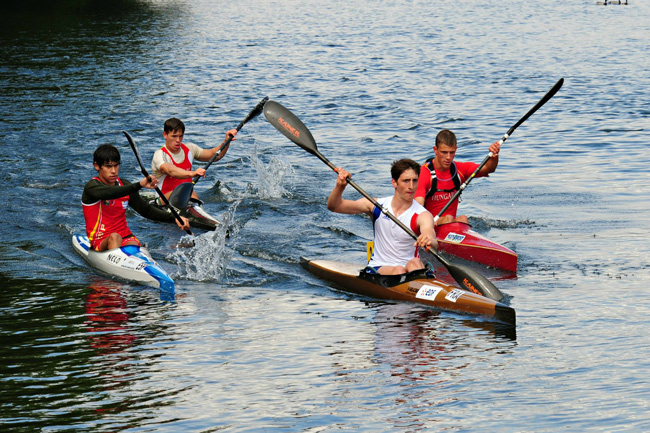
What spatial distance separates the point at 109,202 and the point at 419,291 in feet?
11.7

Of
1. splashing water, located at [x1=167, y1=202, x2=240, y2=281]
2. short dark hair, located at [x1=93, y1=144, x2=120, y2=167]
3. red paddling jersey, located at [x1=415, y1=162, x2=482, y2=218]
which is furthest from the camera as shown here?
red paddling jersey, located at [x1=415, y1=162, x2=482, y2=218]

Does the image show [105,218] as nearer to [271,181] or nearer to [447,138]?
[447,138]

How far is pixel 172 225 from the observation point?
12.3 metres

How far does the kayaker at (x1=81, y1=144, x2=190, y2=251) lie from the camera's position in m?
9.04

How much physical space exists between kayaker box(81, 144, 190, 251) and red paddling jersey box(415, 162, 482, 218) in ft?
9.55

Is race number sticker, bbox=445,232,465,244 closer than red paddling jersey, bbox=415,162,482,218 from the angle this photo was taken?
No

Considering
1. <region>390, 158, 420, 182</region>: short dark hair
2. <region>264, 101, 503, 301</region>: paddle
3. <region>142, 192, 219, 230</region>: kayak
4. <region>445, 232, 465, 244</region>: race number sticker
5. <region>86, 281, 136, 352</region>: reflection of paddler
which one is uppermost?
<region>390, 158, 420, 182</region>: short dark hair

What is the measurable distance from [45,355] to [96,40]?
3203 cm

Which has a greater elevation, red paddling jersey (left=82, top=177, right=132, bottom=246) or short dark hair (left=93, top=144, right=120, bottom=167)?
short dark hair (left=93, top=144, right=120, bottom=167)

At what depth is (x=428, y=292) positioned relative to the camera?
8.50 m

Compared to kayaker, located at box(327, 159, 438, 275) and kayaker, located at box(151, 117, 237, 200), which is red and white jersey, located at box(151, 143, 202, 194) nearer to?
kayaker, located at box(151, 117, 237, 200)

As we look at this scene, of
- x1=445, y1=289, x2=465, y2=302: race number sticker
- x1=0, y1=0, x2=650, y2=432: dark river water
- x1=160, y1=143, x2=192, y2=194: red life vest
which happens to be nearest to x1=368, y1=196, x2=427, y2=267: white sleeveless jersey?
x1=0, y1=0, x2=650, y2=432: dark river water

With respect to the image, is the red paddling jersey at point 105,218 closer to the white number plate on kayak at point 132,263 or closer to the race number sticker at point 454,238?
the white number plate on kayak at point 132,263

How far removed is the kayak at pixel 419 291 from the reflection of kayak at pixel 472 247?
1.61 metres
